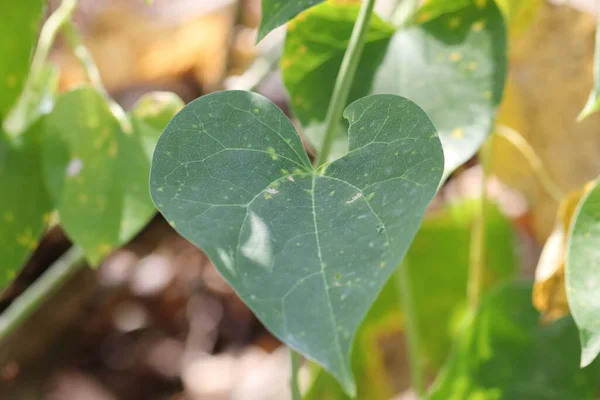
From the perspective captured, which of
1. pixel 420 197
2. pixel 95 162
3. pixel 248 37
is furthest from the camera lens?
pixel 248 37

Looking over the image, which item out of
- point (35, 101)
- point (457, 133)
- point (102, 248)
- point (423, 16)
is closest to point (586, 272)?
point (457, 133)

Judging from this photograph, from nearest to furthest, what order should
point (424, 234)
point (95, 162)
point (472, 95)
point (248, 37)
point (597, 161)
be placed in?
point (472, 95), point (95, 162), point (597, 161), point (424, 234), point (248, 37)

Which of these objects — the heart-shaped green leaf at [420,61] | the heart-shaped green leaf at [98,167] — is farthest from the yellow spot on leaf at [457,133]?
the heart-shaped green leaf at [98,167]

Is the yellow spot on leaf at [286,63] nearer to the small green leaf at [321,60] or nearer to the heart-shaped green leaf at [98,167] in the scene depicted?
the small green leaf at [321,60]

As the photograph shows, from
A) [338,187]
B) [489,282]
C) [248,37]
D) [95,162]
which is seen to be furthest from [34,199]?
[248,37]

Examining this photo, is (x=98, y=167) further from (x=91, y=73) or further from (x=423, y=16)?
(x=423, y=16)

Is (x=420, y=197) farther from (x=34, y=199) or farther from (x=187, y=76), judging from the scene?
(x=187, y=76)

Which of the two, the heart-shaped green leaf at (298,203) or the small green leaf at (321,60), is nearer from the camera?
the heart-shaped green leaf at (298,203)
